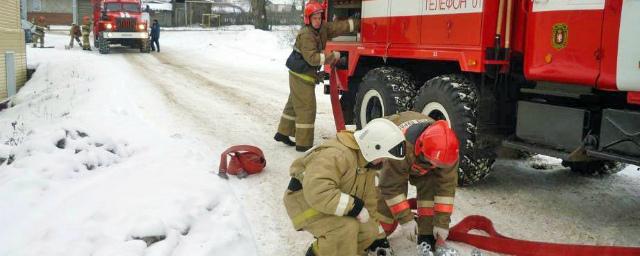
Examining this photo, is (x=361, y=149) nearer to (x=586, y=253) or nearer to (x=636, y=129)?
(x=586, y=253)

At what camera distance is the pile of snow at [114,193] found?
4.20 meters

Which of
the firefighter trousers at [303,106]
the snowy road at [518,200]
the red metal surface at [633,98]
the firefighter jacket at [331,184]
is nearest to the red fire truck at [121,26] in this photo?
the snowy road at [518,200]

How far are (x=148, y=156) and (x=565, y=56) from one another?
4.09 meters

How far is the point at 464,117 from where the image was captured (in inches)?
213

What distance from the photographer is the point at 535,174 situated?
21.0ft

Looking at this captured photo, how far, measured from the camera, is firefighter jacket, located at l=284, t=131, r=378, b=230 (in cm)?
346

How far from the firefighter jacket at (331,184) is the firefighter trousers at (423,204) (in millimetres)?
381

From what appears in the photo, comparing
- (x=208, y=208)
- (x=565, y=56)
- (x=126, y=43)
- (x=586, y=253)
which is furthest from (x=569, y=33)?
(x=126, y=43)

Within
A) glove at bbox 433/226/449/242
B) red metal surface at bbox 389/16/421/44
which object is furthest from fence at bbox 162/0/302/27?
glove at bbox 433/226/449/242

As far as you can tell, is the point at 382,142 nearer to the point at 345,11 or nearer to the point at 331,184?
the point at 331,184

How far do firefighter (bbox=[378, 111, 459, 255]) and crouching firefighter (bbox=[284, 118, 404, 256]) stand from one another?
324 mm

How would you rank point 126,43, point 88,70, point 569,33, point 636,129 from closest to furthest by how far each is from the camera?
point 636,129
point 569,33
point 88,70
point 126,43

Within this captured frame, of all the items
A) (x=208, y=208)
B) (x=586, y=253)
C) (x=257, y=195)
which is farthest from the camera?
(x=257, y=195)

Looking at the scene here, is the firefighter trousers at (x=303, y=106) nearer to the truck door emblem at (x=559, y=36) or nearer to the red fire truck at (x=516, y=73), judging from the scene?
the red fire truck at (x=516, y=73)
